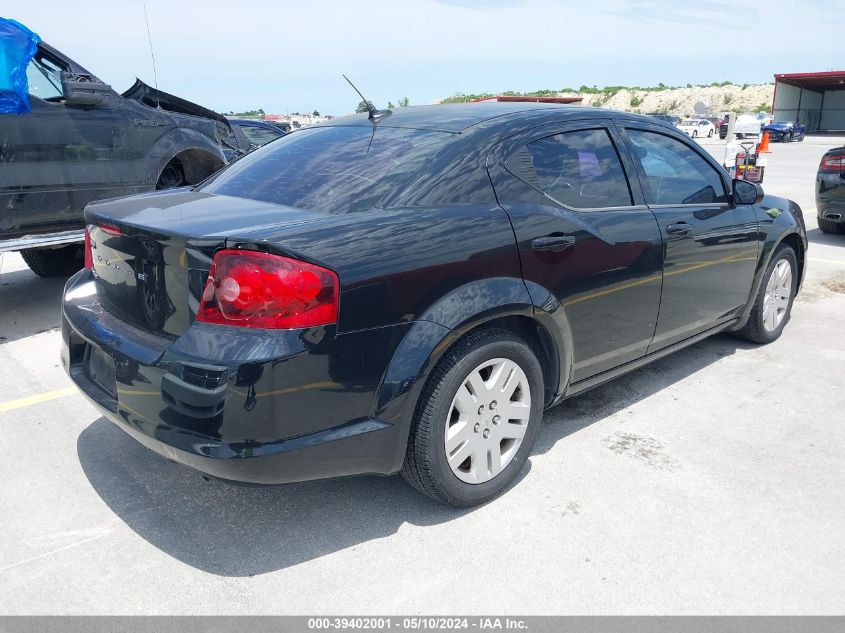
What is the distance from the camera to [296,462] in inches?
92.7

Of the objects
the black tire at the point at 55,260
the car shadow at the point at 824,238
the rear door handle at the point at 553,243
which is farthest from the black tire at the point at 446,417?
the car shadow at the point at 824,238

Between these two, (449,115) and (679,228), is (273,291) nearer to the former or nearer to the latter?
(449,115)

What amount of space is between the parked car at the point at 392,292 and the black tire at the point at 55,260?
4.01 metres

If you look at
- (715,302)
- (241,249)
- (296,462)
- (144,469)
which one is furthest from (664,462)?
(144,469)

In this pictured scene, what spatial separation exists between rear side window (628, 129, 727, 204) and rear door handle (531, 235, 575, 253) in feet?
2.63

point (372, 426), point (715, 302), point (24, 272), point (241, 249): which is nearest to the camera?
point (241, 249)

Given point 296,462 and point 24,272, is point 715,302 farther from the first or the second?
point 24,272

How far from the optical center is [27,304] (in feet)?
19.9

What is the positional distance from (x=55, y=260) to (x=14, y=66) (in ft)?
6.97

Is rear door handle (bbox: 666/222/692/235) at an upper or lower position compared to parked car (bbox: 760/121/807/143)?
lower

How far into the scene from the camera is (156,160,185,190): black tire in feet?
21.6

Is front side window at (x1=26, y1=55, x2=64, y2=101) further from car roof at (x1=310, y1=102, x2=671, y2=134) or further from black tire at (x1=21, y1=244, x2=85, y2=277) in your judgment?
car roof at (x1=310, y1=102, x2=671, y2=134)

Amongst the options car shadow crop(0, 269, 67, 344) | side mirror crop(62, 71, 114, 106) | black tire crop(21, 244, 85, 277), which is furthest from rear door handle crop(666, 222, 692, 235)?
black tire crop(21, 244, 85, 277)

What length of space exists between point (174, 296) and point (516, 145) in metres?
1.59
